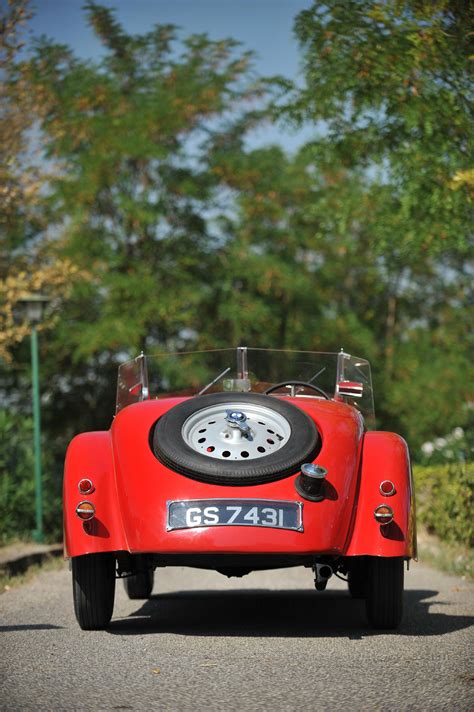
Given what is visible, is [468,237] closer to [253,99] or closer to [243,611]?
[243,611]

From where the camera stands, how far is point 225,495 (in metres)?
5.79

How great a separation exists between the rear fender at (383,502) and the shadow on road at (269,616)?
1.80 ft

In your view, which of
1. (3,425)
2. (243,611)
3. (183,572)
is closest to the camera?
(243,611)

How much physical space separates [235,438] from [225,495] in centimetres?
39

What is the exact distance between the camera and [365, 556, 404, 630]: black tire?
6195 millimetres

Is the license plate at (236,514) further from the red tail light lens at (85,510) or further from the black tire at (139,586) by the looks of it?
the black tire at (139,586)

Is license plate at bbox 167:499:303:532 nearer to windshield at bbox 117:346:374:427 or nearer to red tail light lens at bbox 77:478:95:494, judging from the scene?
red tail light lens at bbox 77:478:95:494

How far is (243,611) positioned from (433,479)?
652 cm

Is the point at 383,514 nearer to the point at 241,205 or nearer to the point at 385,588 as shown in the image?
the point at 385,588

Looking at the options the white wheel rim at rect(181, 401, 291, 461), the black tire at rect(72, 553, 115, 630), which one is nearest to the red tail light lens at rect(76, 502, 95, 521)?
the black tire at rect(72, 553, 115, 630)

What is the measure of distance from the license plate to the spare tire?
120mm

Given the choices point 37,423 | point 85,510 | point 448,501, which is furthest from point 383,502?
point 37,423

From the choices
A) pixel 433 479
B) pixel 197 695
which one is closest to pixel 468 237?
pixel 433 479

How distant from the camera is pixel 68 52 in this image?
25719mm
